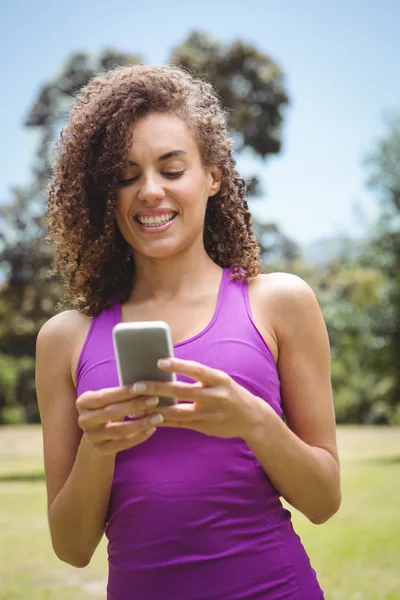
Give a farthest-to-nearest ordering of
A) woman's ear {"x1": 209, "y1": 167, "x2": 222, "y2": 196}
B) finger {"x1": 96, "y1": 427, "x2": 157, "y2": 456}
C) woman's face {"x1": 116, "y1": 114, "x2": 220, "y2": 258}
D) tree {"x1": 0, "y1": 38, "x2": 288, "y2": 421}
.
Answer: tree {"x1": 0, "y1": 38, "x2": 288, "y2": 421} < woman's ear {"x1": 209, "y1": 167, "x2": 222, "y2": 196} < woman's face {"x1": 116, "y1": 114, "x2": 220, "y2": 258} < finger {"x1": 96, "y1": 427, "x2": 157, "y2": 456}

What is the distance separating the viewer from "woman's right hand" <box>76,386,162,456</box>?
178cm

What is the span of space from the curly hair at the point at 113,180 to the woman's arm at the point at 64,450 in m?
0.13

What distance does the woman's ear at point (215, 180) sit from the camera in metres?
2.55

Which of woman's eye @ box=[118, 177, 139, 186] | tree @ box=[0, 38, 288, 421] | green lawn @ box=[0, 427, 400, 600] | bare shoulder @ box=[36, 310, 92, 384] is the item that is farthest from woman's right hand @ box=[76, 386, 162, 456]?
tree @ box=[0, 38, 288, 421]

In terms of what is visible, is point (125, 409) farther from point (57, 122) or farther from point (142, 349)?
point (57, 122)

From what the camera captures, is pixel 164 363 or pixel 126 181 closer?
pixel 164 363

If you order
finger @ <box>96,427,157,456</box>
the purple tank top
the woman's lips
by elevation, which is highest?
the woman's lips

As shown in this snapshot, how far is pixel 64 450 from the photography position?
2307 mm

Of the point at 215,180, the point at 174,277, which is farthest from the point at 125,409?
the point at 215,180

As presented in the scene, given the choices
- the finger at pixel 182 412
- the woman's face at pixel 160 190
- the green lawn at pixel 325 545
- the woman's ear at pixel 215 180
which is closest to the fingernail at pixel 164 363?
the finger at pixel 182 412

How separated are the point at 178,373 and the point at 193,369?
0.09 m

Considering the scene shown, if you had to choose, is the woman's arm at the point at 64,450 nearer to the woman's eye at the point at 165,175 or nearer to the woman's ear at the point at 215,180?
the woman's eye at the point at 165,175

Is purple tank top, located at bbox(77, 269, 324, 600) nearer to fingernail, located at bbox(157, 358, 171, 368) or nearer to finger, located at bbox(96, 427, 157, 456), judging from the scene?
finger, located at bbox(96, 427, 157, 456)

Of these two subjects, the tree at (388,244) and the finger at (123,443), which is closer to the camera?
the finger at (123,443)
